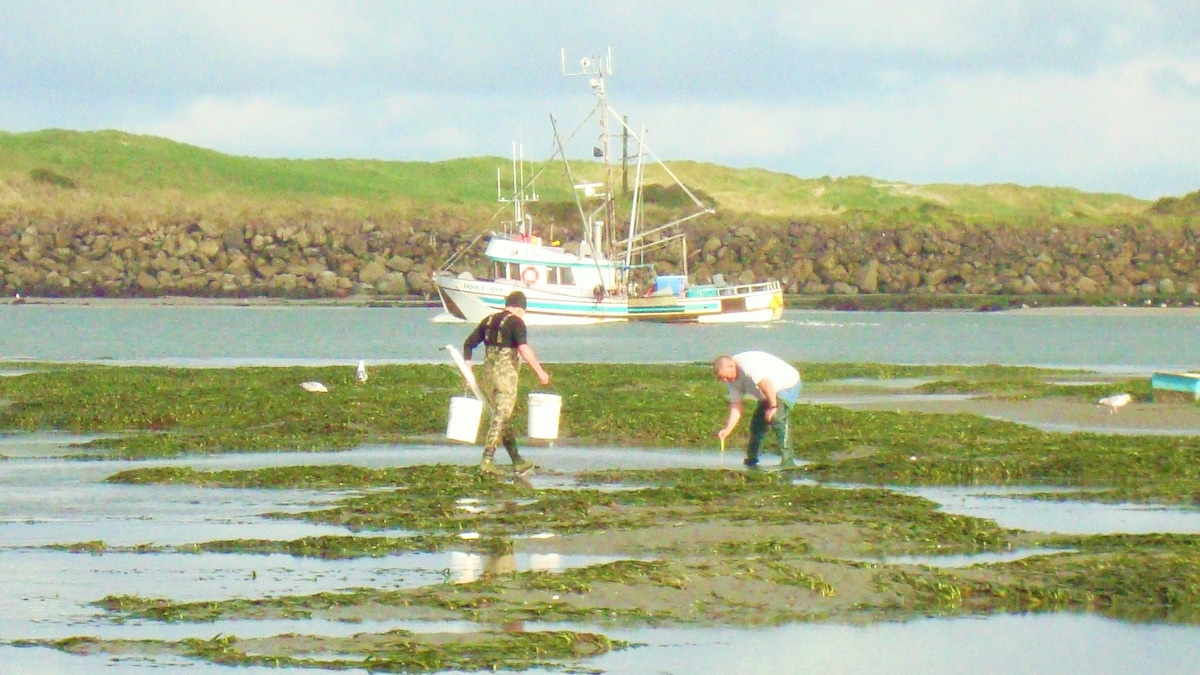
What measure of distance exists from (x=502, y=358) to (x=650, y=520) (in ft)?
11.4

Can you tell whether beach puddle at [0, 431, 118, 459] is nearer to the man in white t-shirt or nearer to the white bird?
the man in white t-shirt

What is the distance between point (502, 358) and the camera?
59.8ft

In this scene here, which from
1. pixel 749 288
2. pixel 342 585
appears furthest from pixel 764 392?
pixel 749 288

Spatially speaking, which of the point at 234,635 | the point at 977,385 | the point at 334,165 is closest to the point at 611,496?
the point at 234,635

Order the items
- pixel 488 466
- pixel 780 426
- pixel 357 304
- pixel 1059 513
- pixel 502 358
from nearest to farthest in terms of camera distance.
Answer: pixel 1059 513 → pixel 502 358 → pixel 488 466 → pixel 780 426 → pixel 357 304

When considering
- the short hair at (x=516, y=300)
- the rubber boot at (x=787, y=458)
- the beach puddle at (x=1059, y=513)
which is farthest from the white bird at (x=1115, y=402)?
the short hair at (x=516, y=300)

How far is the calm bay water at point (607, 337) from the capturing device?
158 ft

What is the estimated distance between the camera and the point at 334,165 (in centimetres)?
15688

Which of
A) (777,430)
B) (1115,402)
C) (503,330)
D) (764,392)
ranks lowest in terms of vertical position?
(1115,402)

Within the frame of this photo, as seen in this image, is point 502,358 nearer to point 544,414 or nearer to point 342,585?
point 544,414

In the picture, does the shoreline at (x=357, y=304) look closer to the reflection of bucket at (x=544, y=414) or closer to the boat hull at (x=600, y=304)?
the boat hull at (x=600, y=304)

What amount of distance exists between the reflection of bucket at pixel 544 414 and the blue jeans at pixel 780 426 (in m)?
2.21

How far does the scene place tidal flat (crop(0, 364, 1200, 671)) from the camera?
11219mm

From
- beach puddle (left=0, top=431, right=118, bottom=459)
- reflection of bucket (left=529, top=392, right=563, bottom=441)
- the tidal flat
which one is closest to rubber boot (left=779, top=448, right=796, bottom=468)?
the tidal flat
